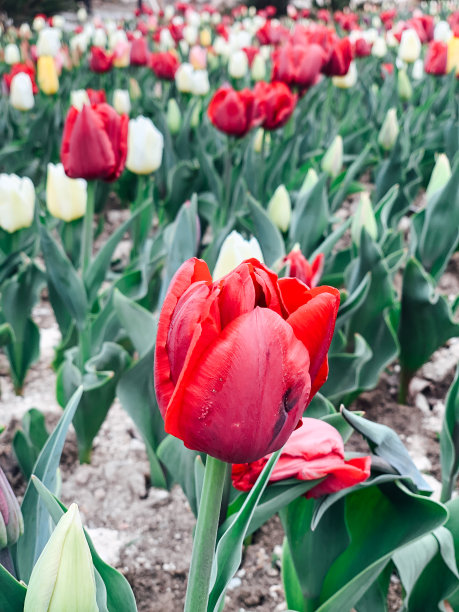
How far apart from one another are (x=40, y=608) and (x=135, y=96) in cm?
295

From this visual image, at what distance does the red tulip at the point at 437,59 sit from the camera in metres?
2.78

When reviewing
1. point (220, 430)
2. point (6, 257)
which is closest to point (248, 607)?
point (220, 430)

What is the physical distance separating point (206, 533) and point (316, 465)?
19cm

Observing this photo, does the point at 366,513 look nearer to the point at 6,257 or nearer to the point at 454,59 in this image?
the point at 6,257

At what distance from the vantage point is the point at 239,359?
451mm

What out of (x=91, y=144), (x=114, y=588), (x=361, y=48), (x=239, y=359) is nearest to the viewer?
(x=239, y=359)

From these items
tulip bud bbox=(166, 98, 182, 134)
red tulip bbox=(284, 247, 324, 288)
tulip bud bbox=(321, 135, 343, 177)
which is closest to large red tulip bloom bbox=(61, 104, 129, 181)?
red tulip bbox=(284, 247, 324, 288)

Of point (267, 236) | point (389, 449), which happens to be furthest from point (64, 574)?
point (267, 236)

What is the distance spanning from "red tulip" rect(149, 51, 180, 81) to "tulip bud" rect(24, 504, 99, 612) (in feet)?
8.96

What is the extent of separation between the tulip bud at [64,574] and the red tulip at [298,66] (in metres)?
2.00

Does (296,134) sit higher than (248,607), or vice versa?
(296,134)

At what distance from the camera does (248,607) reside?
3.77 ft

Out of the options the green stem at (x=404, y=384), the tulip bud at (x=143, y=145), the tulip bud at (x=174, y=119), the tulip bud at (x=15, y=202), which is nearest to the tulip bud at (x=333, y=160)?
the tulip bud at (x=143, y=145)

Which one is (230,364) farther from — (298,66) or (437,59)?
(437,59)
